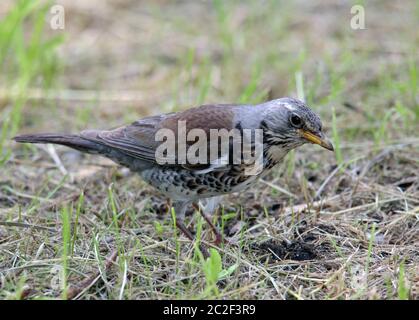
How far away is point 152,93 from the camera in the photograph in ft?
27.3

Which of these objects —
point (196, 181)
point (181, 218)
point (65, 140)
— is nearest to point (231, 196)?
point (181, 218)

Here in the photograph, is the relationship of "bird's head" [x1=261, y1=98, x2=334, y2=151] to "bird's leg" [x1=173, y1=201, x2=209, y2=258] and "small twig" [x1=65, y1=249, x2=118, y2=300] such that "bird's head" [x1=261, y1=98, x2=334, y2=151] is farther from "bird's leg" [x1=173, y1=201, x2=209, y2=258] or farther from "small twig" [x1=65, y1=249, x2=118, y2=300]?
"small twig" [x1=65, y1=249, x2=118, y2=300]

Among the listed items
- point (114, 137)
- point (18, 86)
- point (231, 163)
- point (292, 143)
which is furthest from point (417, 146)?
point (18, 86)

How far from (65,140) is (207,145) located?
4.08 feet

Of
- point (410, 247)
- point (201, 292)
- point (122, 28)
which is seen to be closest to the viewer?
point (201, 292)

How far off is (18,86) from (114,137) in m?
2.43

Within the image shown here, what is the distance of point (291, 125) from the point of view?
17.0ft

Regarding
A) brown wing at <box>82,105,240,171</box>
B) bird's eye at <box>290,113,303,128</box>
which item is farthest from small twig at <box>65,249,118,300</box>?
bird's eye at <box>290,113,303,128</box>

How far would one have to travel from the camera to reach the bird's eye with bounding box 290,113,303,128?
16.9 feet

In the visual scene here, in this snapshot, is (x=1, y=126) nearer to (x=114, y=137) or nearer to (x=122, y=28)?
(x=114, y=137)

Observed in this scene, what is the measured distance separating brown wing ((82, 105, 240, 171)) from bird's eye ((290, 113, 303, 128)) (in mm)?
496

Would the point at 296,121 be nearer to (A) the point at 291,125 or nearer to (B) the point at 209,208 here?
(A) the point at 291,125

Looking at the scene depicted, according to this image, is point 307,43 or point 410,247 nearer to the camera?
point 410,247

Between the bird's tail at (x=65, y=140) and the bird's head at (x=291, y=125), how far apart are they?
1.47 m
